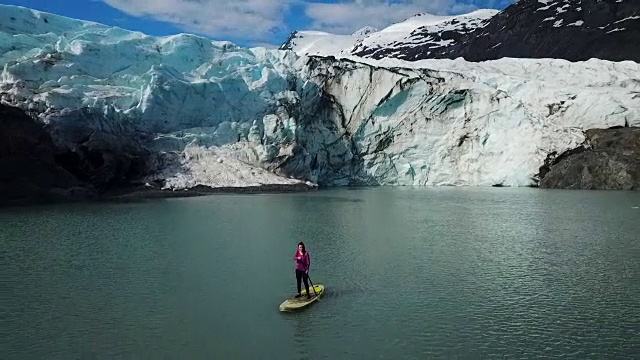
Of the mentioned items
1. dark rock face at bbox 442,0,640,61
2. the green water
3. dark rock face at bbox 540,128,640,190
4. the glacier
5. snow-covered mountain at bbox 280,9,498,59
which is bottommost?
the green water

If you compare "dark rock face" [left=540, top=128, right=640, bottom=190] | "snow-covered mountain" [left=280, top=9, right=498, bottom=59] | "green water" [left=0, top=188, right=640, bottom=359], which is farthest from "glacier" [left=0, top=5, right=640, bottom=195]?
"snow-covered mountain" [left=280, top=9, right=498, bottom=59]

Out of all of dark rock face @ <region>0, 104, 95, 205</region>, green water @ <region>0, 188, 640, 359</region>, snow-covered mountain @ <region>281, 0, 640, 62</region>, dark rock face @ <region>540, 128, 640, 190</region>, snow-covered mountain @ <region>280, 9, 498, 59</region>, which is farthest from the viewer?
snow-covered mountain @ <region>280, 9, 498, 59</region>

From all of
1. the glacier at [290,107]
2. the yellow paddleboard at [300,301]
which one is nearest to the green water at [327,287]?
the yellow paddleboard at [300,301]

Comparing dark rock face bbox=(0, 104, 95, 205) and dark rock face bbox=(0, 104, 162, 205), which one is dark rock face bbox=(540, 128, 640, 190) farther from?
dark rock face bbox=(0, 104, 95, 205)

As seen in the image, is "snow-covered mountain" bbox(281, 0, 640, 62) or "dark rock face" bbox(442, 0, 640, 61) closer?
"dark rock face" bbox(442, 0, 640, 61)

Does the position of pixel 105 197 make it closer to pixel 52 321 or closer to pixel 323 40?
pixel 52 321

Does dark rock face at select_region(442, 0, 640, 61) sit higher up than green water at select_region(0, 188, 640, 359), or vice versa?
dark rock face at select_region(442, 0, 640, 61)

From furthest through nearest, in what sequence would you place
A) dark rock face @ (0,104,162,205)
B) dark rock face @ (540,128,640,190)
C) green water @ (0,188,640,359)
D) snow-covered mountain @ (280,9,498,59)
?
snow-covered mountain @ (280,9,498,59) → dark rock face @ (540,128,640,190) → dark rock face @ (0,104,162,205) → green water @ (0,188,640,359)
